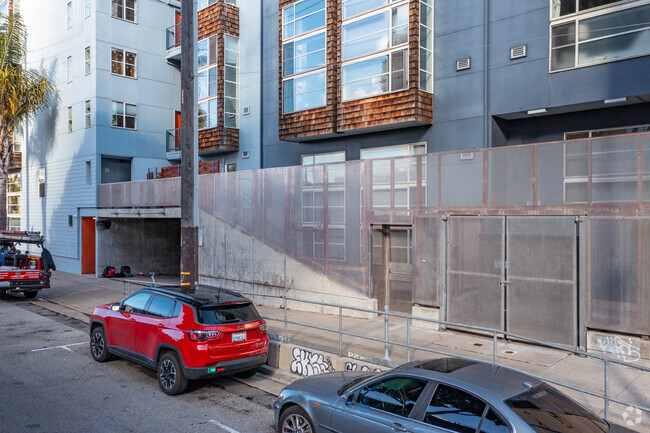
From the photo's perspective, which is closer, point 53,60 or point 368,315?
point 368,315

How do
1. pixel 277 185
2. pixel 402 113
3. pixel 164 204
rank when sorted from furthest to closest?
pixel 164 204 < pixel 277 185 < pixel 402 113

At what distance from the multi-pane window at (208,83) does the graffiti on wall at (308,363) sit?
14.2 m

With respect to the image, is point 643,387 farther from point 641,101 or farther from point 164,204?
point 164,204

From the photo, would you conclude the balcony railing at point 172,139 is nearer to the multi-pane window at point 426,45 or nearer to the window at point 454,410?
the multi-pane window at point 426,45

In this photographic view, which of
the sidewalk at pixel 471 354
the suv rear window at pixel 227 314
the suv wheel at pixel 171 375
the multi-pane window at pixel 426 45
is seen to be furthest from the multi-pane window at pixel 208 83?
the suv wheel at pixel 171 375

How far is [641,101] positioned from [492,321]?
254 inches

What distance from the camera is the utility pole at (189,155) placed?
11562 mm

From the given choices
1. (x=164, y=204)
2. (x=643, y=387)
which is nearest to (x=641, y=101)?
(x=643, y=387)

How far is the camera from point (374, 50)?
1516 centimetres

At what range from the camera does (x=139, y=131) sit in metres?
25.9

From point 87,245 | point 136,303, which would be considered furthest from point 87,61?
point 136,303

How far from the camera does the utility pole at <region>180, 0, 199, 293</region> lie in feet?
37.9

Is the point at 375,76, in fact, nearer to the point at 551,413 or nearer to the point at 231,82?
the point at 231,82

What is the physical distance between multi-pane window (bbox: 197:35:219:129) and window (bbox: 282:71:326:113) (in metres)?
4.47
